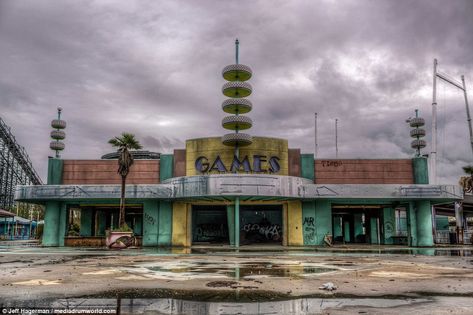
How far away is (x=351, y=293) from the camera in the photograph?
9109mm

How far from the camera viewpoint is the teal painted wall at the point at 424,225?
42188 millimetres

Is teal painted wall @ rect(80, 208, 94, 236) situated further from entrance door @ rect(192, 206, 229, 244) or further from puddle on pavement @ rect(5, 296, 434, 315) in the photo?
puddle on pavement @ rect(5, 296, 434, 315)

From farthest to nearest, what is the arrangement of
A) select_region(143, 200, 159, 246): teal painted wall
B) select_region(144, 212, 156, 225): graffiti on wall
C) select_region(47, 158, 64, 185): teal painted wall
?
1. select_region(47, 158, 64, 185): teal painted wall
2. select_region(144, 212, 156, 225): graffiti on wall
3. select_region(143, 200, 159, 246): teal painted wall

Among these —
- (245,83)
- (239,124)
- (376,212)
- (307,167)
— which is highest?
(245,83)

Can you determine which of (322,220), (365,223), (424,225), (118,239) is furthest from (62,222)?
(424,225)

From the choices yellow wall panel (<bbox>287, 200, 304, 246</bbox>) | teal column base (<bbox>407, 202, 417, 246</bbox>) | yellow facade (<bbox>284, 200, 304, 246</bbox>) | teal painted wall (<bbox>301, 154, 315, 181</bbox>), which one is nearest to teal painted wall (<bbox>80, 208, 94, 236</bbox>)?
yellow facade (<bbox>284, 200, 304, 246</bbox>)

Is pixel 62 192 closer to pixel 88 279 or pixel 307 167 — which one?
pixel 307 167

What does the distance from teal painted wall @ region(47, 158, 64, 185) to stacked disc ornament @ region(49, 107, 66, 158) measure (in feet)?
13.9

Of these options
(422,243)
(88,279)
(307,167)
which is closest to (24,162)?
(307,167)

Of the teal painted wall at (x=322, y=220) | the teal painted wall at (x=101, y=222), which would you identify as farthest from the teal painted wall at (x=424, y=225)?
the teal painted wall at (x=101, y=222)

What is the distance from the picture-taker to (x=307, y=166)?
44281 millimetres

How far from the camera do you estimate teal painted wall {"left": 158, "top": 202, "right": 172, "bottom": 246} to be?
42.5 m

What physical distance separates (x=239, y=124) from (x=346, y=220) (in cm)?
2897

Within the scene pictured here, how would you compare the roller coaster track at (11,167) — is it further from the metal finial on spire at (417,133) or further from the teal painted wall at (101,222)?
the metal finial on spire at (417,133)
